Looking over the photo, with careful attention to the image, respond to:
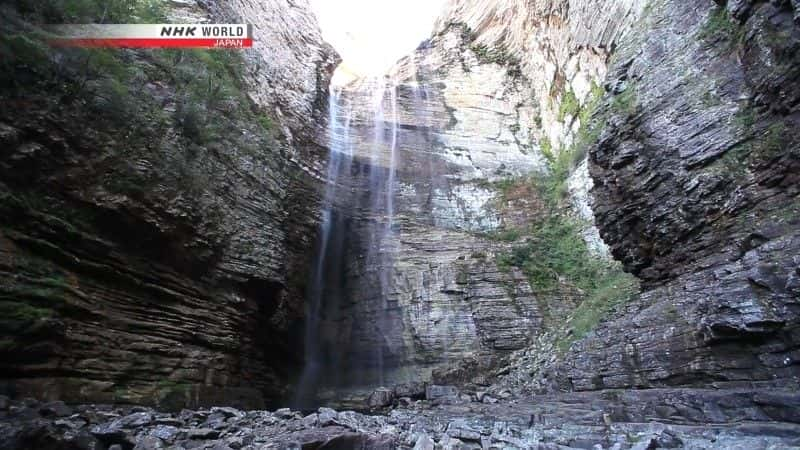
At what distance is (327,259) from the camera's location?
16000 millimetres

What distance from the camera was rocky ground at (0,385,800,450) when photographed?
540 centimetres

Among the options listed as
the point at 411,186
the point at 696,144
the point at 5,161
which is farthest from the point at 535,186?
the point at 5,161

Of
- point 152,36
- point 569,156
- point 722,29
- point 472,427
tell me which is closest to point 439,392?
point 472,427

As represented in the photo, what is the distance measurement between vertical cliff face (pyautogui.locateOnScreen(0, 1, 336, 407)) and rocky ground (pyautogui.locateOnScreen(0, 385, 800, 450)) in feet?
3.77

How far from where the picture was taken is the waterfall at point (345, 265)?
1484cm

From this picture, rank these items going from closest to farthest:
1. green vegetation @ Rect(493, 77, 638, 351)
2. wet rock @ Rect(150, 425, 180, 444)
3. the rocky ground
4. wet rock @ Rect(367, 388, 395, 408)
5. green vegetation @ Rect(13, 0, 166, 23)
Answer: the rocky ground
wet rock @ Rect(150, 425, 180, 444)
green vegetation @ Rect(13, 0, 166, 23)
green vegetation @ Rect(493, 77, 638, 351)
wet rock @ Rect(367, 388, 395, 408)

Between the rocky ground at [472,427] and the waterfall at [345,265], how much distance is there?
21.8 feet

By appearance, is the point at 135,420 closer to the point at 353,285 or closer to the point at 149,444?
the point at 149,444

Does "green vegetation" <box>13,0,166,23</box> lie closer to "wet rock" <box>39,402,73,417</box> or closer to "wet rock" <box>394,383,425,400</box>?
"wet rock" <box>39,402,73,417</box>

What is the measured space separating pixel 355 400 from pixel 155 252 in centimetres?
701

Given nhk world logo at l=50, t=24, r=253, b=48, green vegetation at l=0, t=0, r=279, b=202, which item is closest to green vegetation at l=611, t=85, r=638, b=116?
green vegetation at l=0, t=0, r=279, b=202

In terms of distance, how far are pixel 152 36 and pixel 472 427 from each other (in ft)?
37.2

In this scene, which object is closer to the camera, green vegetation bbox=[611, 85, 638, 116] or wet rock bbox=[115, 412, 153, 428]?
wet rock bbox=[115, 412, 153, 428]

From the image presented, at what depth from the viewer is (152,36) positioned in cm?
1112
